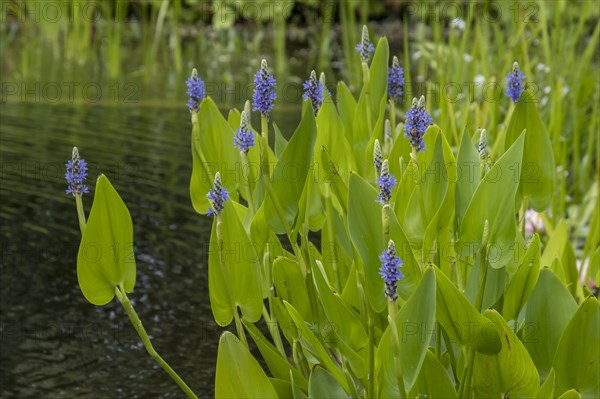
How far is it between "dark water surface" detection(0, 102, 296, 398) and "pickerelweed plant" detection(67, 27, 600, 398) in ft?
2.74

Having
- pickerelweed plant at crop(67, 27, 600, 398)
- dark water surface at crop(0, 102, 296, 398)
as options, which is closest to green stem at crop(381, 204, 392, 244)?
pickerelweed plant at crop(67, 27, 600, 398)

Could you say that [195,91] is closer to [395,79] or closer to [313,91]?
[313,91]

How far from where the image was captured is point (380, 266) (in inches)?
62.5

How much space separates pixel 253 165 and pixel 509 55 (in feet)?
6.71

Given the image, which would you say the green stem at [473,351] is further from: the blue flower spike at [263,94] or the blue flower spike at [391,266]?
the blue flower spike at [263,94]

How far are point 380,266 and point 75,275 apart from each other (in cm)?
185

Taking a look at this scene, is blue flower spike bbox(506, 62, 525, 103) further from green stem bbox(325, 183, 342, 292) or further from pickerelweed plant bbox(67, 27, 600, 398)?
green stem bbox(325, 183, 342, 292)

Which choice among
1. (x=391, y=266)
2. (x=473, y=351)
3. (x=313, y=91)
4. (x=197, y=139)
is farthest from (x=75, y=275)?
(x=391, y=266)

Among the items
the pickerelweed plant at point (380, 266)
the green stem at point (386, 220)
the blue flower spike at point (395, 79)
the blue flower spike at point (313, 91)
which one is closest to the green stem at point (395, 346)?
the pickerelweed plant at point (380, 266)

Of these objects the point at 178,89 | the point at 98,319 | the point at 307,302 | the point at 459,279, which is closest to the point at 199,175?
the point at 307,302

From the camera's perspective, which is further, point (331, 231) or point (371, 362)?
point (331, 231)

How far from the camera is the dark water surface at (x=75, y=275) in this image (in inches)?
99.8

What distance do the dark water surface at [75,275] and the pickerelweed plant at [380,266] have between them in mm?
835

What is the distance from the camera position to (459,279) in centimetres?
179
